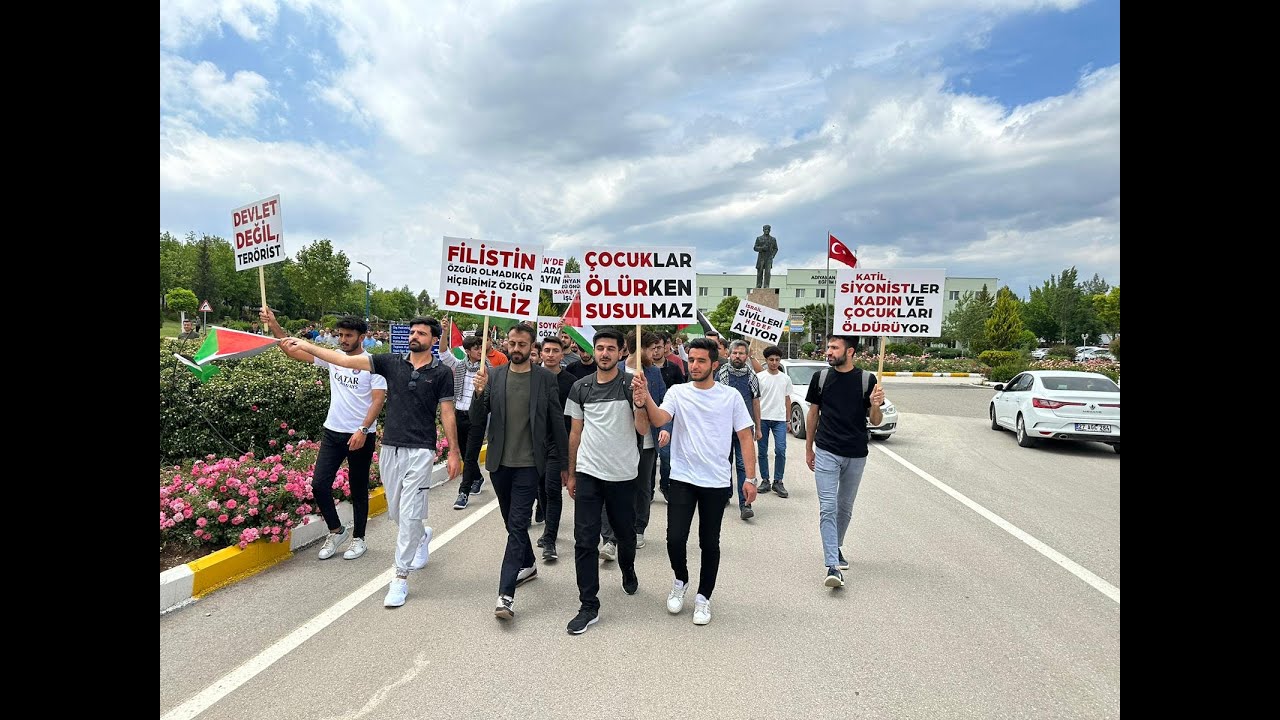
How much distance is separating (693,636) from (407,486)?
2.31 meters

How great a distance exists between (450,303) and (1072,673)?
5297 mm

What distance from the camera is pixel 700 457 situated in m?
4.11

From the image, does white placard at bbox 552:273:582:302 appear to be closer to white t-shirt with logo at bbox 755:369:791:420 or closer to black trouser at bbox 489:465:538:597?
white t-shirt with logo at bbox 755:369:791:420

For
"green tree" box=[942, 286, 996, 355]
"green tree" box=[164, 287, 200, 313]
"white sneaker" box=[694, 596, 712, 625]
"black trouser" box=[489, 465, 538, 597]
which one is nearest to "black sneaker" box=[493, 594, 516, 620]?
"black trouser" box=[489, 465, 538, 597]

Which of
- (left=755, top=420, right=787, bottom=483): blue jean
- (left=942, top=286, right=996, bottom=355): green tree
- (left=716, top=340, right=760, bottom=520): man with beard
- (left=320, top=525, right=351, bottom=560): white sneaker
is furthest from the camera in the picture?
(left=942, top=286, right=996, bottom=355): green tree

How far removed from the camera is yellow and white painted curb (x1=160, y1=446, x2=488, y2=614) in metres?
4.15

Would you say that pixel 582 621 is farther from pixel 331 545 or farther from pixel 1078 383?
pixel 1078 383

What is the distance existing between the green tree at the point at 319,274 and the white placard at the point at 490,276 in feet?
148

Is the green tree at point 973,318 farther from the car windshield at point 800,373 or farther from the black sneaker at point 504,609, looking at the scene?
the black sneaker at point 504,609

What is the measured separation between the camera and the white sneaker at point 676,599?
417cm

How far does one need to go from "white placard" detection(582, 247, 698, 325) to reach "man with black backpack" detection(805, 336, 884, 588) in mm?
1276
